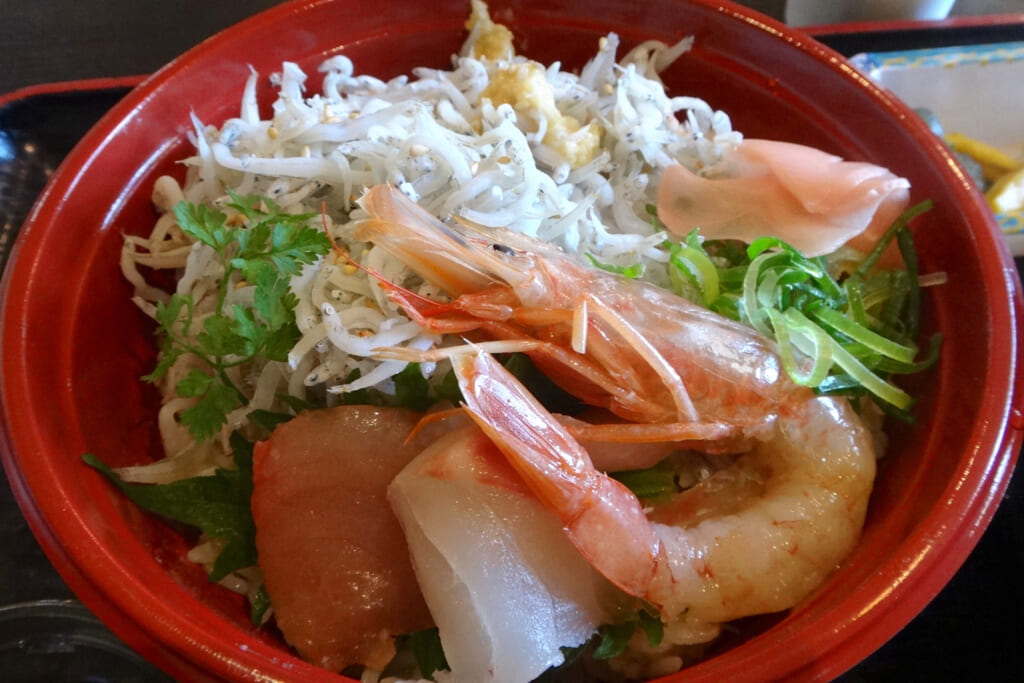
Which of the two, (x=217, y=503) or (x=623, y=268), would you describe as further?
(x=623, y=268)

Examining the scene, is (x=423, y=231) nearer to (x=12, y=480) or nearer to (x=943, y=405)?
(x=12, y=480)

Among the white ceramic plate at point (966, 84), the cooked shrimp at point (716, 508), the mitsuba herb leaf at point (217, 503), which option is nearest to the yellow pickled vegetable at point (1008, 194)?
the white ceramic plate at point (966, 84)

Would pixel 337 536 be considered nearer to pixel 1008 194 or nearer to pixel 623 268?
pixel 623 268

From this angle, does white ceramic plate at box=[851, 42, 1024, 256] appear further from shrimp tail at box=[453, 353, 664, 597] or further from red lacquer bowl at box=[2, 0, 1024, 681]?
shrimp tail at box=[453, 353, 664, 597]

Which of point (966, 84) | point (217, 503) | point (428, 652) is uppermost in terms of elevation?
point (966, 84)

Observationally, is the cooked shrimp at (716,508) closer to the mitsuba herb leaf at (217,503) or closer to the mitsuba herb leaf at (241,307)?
the mitsuba herb leaf at (241,307)

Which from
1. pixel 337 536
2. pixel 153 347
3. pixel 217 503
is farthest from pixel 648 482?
pixel 153 347

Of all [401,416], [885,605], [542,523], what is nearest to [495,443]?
[542,523]

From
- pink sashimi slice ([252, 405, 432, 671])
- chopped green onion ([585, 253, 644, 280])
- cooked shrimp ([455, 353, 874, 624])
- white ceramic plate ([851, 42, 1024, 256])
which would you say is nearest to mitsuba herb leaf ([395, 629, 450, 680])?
pink sashimi slice ([252, 405, 432, 671])
